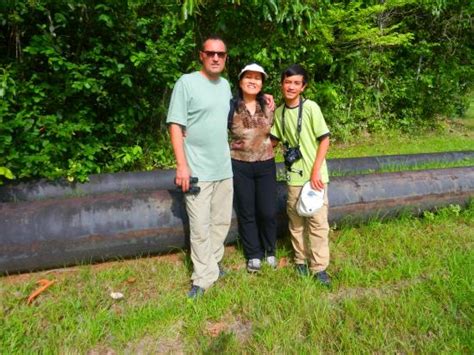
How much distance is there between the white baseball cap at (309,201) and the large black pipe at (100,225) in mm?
709

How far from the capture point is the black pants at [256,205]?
2.77 meters

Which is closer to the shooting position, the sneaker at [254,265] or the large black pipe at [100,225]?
the large black pipe at [100,225]

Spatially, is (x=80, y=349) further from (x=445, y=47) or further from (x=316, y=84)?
(x=445, y=47)

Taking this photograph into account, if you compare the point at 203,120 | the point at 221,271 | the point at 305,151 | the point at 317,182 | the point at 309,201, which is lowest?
the point at 221,271

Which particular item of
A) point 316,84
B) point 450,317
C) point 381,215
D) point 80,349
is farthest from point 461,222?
point 316,84

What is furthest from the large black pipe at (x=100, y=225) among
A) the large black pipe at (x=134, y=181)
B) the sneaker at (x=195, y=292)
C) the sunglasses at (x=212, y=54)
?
the sunglasses at (x=212, y=54)

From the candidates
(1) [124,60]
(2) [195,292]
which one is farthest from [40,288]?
(1) [124,60]

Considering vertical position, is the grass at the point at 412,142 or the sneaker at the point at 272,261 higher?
the sneaker at the point at 272,261

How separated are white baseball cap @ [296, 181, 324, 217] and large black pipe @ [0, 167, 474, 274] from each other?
0.71 meters

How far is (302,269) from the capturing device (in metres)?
2.85

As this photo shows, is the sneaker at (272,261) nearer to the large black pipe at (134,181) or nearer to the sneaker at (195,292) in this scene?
the sneaker at (195,292)

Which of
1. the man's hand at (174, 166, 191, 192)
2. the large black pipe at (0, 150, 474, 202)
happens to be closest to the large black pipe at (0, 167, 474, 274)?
the man's hand at (174, 166, 191, 192)

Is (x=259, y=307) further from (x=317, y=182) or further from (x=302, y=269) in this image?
(x=317, y=182)

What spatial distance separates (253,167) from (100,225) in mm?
1216
